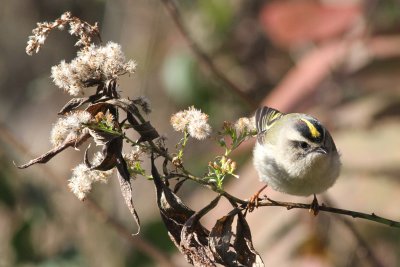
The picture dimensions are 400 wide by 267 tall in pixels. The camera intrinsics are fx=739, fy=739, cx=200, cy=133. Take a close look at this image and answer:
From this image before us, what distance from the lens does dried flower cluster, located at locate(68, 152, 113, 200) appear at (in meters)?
1.77

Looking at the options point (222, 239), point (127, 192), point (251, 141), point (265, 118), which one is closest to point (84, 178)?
point (127, 192)

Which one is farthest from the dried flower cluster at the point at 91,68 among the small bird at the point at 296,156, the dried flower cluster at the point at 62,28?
the small bird at the point at 296,156

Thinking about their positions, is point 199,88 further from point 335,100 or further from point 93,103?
point 93,103

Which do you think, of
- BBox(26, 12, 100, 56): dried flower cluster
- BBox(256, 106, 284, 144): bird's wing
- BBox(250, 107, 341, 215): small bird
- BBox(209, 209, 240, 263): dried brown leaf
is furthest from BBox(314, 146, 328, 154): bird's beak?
BBox(26, 12, 100, 56): dried flower cluster

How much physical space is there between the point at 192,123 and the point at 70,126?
0.31m

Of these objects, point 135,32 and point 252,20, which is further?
point 135,32

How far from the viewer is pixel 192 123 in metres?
A: 1.88

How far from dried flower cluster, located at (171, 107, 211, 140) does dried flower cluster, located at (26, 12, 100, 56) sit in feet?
0.97

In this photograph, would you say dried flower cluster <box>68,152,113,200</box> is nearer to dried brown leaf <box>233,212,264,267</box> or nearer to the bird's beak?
dried brown leaf <box>233,212,264,267</box>

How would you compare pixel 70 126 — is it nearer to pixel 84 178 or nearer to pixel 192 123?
pixel 84 178

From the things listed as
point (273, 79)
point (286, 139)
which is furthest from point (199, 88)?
point (286, 139)

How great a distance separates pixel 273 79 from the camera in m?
6.57

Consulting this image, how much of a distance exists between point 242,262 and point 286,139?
1.16 metres

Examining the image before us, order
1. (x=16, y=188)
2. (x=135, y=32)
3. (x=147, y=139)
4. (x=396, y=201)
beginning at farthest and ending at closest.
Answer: (x=135, y=32)
(x=16, y=188)
(x=396, y=201)
(x=147, y=139)
